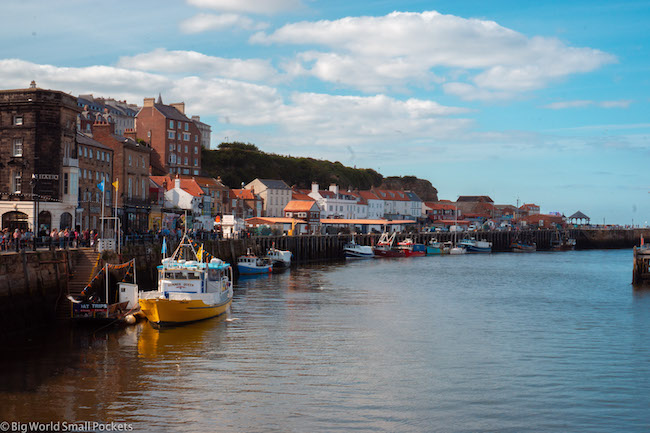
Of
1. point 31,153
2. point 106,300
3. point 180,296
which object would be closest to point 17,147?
point 31,153

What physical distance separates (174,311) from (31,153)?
60.0 feet

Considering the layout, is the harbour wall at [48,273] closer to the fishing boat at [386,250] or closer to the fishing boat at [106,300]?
the fishing boat at [106,300]

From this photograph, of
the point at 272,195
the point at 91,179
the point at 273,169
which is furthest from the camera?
the point at 273,169

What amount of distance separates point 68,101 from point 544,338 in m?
33.9

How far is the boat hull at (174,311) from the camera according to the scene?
3222cm

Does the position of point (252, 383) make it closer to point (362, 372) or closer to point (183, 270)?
point (362, 372)

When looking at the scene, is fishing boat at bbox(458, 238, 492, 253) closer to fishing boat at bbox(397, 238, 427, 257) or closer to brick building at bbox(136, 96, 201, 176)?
fishing boat at bbox(397, 238, 427, 257)

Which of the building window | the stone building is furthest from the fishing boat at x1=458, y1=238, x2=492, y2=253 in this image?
the building window

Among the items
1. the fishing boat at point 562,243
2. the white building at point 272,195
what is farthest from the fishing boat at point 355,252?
the fishing boat at point 562,243

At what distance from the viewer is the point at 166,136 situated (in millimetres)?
108438

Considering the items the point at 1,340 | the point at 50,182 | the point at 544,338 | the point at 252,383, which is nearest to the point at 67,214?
the point at 50,182

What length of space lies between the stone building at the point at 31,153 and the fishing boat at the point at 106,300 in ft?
31.4

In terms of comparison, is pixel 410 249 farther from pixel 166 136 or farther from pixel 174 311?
pixel 174 311

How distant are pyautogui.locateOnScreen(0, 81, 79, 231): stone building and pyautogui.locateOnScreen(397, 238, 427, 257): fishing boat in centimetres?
6561
